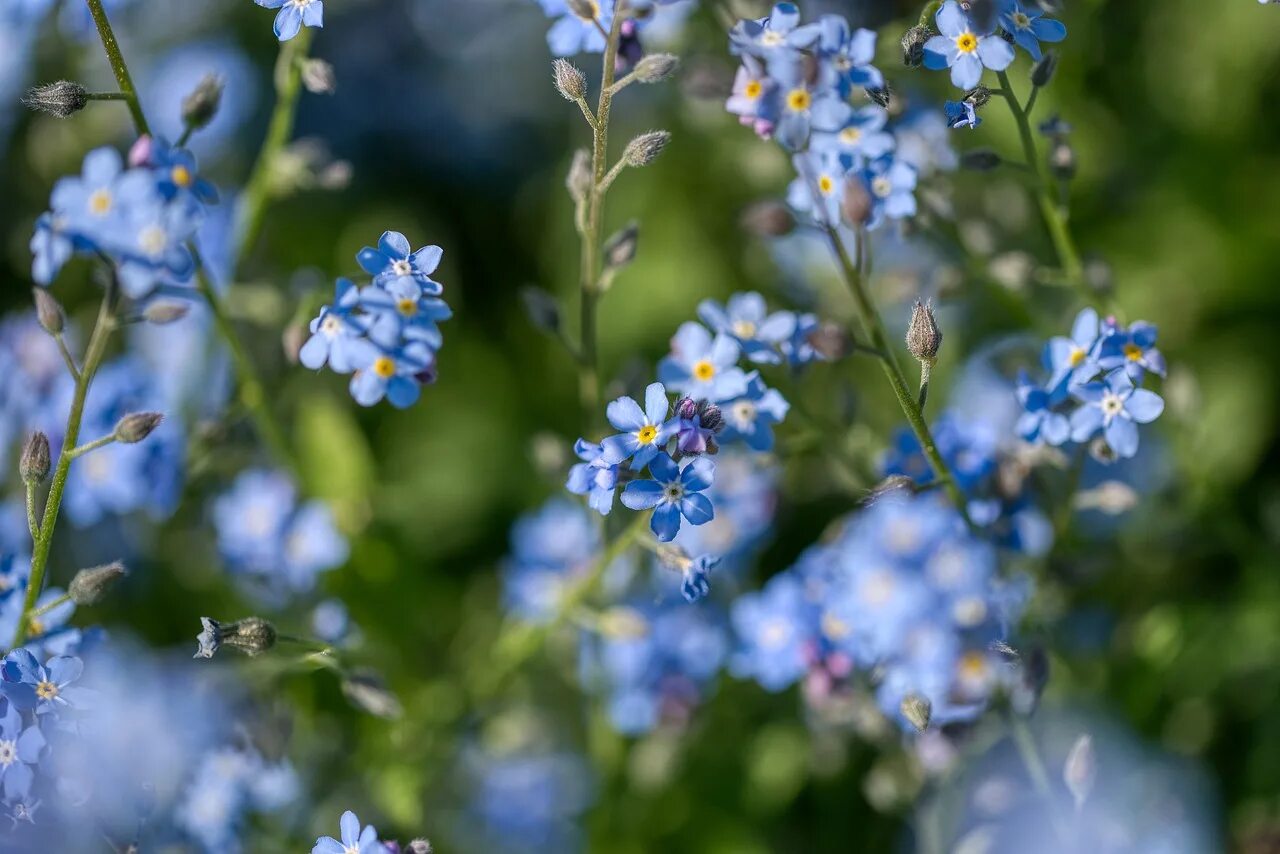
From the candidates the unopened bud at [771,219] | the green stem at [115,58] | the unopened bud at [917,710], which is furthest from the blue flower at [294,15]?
the unopened bud at [917,710]

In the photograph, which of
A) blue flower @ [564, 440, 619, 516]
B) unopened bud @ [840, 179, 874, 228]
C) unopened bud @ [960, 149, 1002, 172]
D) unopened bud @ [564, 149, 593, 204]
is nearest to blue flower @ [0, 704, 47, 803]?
blue flower @ [564, 440, 619, 516]

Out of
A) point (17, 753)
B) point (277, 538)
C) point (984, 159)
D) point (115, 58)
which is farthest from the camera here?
point (277, 538)

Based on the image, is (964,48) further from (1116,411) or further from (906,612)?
(906,612)

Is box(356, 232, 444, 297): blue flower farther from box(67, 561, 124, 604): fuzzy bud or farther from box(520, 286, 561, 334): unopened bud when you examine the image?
box(67, 561, 124, 604): fuzzy bud

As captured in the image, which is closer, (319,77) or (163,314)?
(163,314)

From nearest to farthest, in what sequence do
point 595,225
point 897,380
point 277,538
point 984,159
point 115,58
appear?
1. point 897,380
2. point 115,58
3. point 595,225
4. point 984,159
5. point 277,538

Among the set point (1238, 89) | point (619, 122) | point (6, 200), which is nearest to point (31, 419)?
point (6, 200)

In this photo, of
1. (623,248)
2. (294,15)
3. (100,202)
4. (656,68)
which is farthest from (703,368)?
Answer: (100,202)
